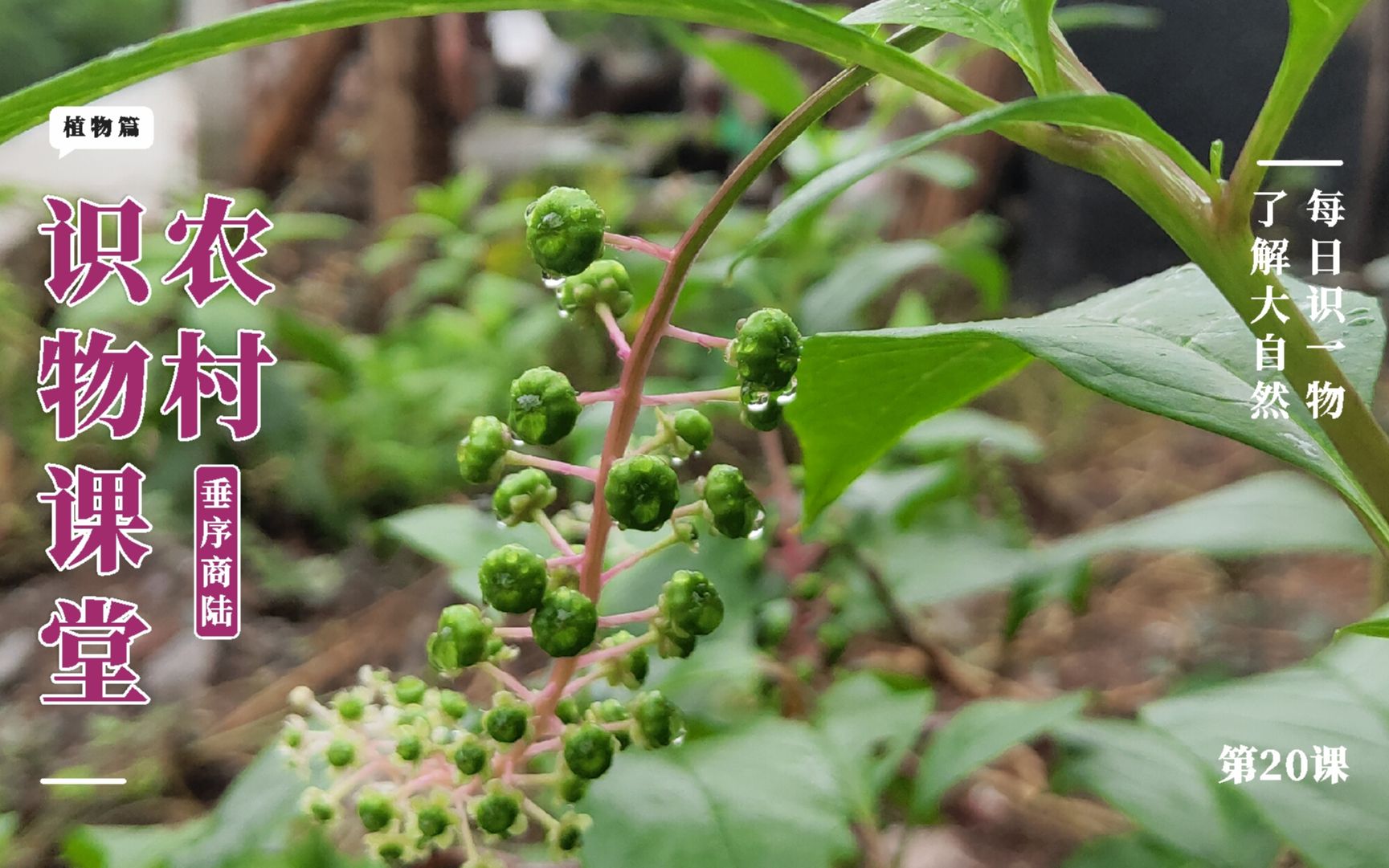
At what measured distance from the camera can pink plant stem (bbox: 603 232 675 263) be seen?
0.32 m

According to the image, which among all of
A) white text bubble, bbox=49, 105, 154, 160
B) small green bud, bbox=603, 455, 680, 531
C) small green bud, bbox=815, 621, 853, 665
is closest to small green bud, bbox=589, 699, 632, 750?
small green bud, bbox=603, 455, 680, 531

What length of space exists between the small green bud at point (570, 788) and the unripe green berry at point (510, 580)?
9 centimetres

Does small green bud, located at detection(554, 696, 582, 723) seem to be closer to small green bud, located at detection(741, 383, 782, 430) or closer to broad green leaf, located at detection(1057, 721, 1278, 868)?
small green bud, located at detection(741, 383, 782, 430)

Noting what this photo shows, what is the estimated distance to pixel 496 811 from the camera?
1.18 ft

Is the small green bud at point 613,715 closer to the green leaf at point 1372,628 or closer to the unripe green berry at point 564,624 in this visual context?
the unripe green berry at point 564,624

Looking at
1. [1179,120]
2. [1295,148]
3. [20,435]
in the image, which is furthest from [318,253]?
[1295,148]

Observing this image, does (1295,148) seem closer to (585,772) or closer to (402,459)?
(402,459)

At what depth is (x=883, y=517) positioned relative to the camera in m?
0.80

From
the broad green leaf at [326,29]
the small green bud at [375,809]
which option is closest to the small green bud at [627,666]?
the small green bud at [375,809]

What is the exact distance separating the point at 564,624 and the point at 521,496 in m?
0.06

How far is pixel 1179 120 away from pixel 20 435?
5.99 feet

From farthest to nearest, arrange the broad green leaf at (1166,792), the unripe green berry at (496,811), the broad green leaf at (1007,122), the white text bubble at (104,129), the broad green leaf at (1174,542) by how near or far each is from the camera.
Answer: the white text bubble at (104,129)
the broad green leaf at (1174,542)
the broad green leaf at (1166,792)
the unripe green berry at (496,811)
the broad green leaf at (1007,122)

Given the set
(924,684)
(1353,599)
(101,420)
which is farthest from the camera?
(1353,599)

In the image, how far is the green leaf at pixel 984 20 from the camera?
12.7 inches
